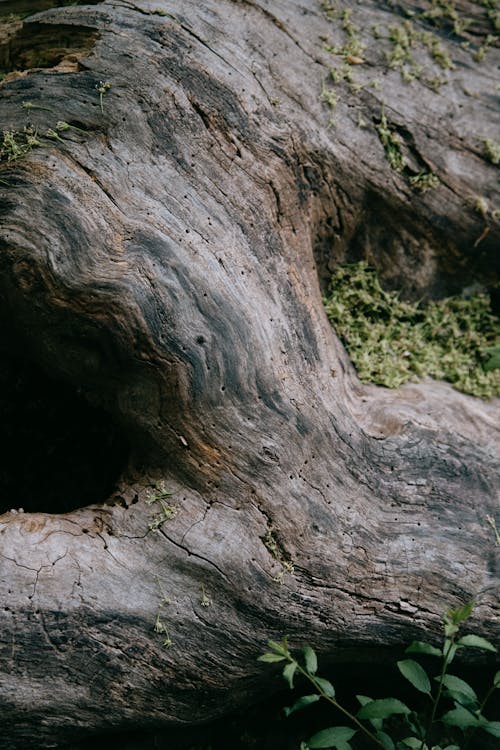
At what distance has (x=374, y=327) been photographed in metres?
4.21

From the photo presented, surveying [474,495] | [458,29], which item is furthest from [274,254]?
[458,29]

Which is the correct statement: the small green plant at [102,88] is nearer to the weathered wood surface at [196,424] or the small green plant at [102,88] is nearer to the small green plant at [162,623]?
the weathered wood surface at [196,424]

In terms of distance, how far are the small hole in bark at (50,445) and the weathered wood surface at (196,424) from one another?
353 mm

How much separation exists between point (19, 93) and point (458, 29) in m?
2.93

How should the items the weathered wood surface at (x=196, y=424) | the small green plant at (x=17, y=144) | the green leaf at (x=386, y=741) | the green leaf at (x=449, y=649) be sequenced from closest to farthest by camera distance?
the green leaf at (x=449, y=649)
the green leaf at (x=386, y=741)
the weathered wood surface at (x=196, y=424)
the small green plant at (x=17, y=144)

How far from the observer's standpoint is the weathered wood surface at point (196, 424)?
2934 millimetres

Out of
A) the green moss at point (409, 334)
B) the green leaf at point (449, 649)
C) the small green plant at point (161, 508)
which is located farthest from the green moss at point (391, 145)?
the green leaf at point (449, 649)

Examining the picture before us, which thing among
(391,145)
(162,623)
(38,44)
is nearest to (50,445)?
(162,623)

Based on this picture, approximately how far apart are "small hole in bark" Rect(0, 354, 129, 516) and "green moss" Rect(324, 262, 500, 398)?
5.03 ft

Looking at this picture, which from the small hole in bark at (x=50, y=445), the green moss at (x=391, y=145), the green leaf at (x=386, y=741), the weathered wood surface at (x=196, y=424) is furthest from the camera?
the green moss at (x=391, y=145)

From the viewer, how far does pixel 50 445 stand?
3.77m

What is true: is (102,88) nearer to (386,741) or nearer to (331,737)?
(331,737)

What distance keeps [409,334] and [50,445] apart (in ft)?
7.45

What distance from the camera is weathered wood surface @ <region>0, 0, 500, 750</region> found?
9.62ft
